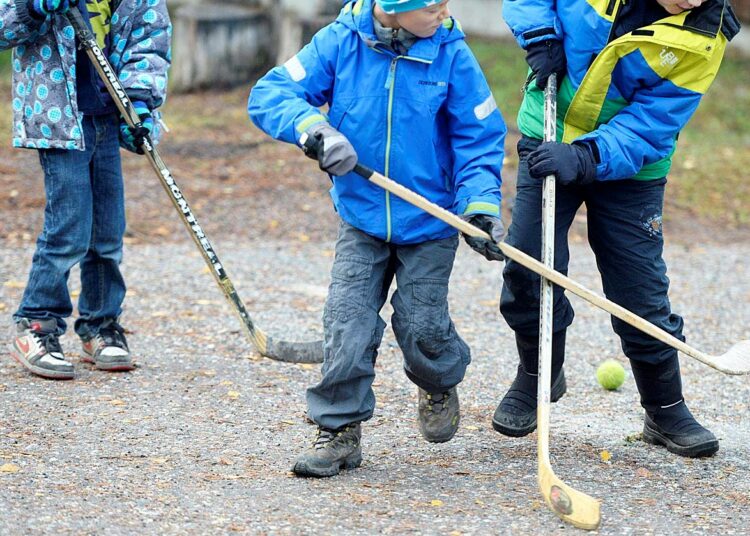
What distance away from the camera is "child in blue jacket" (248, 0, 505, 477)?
3.69 meters

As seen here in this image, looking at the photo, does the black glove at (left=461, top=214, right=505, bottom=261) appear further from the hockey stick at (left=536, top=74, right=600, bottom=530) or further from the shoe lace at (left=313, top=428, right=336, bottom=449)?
the shoe lace at (left=313, top=428, right=336, bottom=449)

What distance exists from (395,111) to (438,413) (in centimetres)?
111

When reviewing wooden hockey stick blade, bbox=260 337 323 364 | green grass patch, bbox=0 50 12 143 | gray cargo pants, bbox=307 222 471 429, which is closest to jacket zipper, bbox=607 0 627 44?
gray cargo pants, bbox=307 222 471 429

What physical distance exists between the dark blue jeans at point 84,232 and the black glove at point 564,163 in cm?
199

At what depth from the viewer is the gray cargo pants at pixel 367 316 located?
3785 millimetres

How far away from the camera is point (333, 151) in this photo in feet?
11.4

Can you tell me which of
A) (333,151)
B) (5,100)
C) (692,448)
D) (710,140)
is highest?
(333,151)

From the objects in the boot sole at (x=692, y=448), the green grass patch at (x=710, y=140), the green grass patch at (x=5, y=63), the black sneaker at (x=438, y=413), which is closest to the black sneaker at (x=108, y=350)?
the black sneaker at (x=438, y=413)

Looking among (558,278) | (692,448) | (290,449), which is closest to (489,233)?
(558,278)

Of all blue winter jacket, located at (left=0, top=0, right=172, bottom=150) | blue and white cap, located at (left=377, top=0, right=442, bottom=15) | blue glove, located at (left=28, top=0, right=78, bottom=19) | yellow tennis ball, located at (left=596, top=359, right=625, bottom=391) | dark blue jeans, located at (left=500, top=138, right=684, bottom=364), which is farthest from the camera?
yellow tennis ball, located at (left=596, top=359, right=625, bottom=391)

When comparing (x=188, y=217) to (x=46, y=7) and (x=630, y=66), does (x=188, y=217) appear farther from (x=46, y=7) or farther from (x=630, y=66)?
(x=630, y=66)

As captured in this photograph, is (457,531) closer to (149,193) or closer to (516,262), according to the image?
(516,262)

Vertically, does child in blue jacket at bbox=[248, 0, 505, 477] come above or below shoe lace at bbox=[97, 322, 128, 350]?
above

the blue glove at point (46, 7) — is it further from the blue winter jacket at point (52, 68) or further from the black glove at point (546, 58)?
the black glove at point (546, 58)
